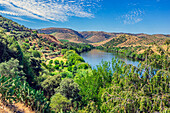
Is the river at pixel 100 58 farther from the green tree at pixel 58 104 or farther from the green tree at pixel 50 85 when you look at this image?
the green tree at pixel 58 104

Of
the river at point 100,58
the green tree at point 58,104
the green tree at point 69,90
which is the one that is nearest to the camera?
the green tree at point 58,104

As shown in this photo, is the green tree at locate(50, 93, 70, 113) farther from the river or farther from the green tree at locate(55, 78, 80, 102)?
the river

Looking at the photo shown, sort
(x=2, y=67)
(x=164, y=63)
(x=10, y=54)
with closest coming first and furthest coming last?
1. (x=164, y=63)
2. (x=2, y=67)
3. (x=10, y=54)

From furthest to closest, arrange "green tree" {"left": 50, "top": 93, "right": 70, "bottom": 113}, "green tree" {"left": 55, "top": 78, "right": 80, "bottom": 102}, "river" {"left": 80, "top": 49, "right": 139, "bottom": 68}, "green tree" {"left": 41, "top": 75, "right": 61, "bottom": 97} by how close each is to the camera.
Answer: "river" {"left": 80, "top": 49, "right": 139, "bottom": 68}, "green tree" {"left": 41, "top": 75, "right": 61, "bottom": 97}, "green tree" {"left": 55, "top": 78, "right": 80, "bottom": 102}, "green tree" {"left": 50, "top": 93, "right": 70, "bottom": 113}

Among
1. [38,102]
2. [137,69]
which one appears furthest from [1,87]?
[137,69]

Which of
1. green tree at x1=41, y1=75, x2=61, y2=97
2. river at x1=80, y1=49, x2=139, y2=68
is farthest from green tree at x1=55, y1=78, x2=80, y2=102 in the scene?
river at x1=80, y1=49, x2=139, y2=68

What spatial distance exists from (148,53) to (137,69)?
1407 millimetres

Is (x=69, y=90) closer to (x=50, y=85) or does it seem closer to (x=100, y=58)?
(x=50, y=85)

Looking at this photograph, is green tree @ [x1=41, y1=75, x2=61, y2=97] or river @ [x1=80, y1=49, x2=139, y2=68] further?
river @ [x1=80, y1=49, x2=139, y2=68]

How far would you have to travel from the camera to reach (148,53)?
7527mm

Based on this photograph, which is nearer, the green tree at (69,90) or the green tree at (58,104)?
the green tree at (58,104)

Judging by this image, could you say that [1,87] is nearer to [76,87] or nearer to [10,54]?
[76,87]

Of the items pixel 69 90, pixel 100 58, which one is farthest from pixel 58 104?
pixel 100 58

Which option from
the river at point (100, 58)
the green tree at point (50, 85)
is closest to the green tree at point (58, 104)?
the green tree at point (50, 85)
